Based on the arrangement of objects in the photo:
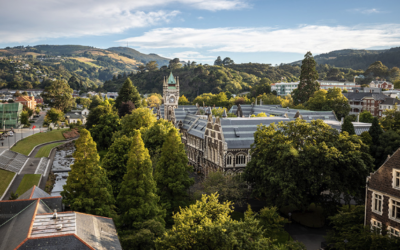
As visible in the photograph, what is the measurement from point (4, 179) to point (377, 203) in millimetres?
55684

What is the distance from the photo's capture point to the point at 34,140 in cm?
9181

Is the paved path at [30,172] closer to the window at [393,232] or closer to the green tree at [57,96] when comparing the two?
the window at [393,232]

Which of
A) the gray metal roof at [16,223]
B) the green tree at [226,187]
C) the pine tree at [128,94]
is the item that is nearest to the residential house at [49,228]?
the gray metal roof at [16,223]

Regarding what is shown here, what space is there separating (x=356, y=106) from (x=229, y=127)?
254 ft

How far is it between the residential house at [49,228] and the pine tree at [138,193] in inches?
123

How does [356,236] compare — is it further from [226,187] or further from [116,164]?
[116,164]

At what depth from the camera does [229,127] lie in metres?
54.0

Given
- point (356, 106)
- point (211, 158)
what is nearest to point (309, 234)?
point (211, 158)

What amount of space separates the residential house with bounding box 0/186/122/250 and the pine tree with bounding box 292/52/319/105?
91.1 metres

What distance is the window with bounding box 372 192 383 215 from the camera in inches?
1064

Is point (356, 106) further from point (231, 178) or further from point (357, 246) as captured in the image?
point (357, 246)

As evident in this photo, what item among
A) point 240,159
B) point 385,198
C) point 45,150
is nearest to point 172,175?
point 240,159

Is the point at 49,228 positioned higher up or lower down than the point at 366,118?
lower down

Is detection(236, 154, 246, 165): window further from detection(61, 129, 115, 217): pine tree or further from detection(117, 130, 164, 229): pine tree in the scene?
detection(61, 129, 115, 217): pine tree
